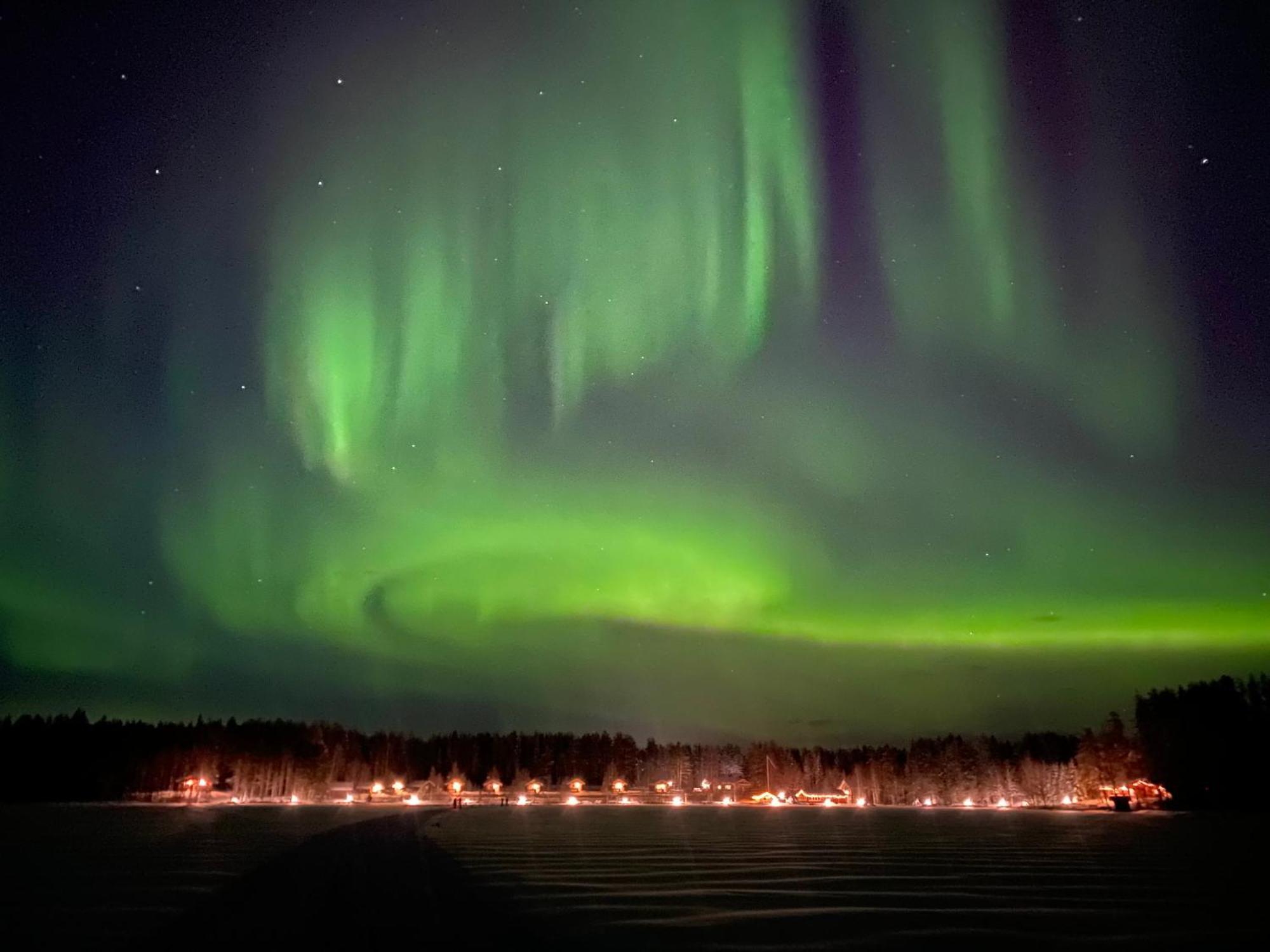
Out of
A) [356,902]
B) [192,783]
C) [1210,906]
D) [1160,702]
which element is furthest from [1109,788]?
[356,902]

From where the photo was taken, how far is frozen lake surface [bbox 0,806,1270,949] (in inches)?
648

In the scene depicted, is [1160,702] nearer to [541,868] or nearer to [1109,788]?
[1109,788]

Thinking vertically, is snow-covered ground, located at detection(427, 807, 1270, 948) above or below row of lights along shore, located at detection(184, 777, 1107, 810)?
above

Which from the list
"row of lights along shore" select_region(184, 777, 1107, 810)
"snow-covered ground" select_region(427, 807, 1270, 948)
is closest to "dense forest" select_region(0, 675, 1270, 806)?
"row of lights along shore" select_region(184, 777, 1107, 810)

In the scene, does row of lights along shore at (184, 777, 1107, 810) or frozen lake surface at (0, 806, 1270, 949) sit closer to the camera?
frozen lake surface at (0, 806, 1270, 949)

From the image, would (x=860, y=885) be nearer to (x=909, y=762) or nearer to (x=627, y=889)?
(x=627, y=889)

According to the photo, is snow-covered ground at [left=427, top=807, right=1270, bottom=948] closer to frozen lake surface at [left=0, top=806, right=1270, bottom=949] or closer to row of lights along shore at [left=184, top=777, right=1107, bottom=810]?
frozen lake surface at [left=0, top=806, right=1270, bottom=949]

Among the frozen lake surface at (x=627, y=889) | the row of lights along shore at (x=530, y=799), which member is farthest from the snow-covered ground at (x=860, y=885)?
the row of lights along shore at (x=530, y=799)

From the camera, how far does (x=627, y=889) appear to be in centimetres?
2269

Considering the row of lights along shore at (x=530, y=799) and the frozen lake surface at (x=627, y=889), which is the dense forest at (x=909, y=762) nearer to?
the row of lights along shore at (x=530, y=799)

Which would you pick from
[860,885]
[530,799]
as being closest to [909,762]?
[530,799]

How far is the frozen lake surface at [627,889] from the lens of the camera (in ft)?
54.0

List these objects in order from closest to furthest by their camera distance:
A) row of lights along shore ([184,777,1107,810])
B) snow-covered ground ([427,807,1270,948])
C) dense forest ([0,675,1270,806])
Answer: snow-covered ground ([427,807,1270,948]), dense forest ([0,675,1270,806]), row of lights along shore ([184,777,1107,810])

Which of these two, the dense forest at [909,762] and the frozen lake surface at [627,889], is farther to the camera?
the dense forest at [909,762]
